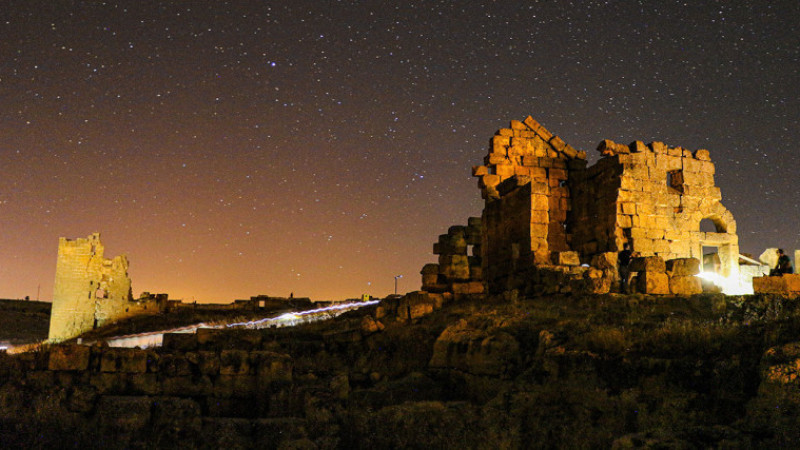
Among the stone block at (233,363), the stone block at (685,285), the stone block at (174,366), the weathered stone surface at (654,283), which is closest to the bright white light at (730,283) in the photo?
the stone block at (685,285)

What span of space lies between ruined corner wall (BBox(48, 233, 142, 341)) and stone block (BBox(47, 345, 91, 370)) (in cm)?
2943

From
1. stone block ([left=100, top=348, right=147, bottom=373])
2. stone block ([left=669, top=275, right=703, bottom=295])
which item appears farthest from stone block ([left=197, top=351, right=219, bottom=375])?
stone block ([left=669, top=275, right=703, bottom=295])

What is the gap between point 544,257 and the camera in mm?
16188

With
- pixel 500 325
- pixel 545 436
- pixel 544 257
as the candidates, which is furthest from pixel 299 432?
pixel 544 257

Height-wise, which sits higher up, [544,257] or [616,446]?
[544,257]

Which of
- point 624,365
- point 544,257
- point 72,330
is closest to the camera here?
point 624,365

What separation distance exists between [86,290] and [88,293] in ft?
0.70

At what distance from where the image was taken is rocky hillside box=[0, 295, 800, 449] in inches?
229

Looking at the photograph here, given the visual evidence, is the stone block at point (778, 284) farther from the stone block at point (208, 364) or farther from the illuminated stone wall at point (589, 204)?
the stone block at point (208, 364)

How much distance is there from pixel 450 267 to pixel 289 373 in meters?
12.0

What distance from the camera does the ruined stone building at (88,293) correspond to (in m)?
34.6

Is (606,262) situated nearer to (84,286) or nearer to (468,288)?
(468,288)

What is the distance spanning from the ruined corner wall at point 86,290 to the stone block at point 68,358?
29.4 meters

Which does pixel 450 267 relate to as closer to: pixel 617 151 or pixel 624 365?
pixel 617 151
